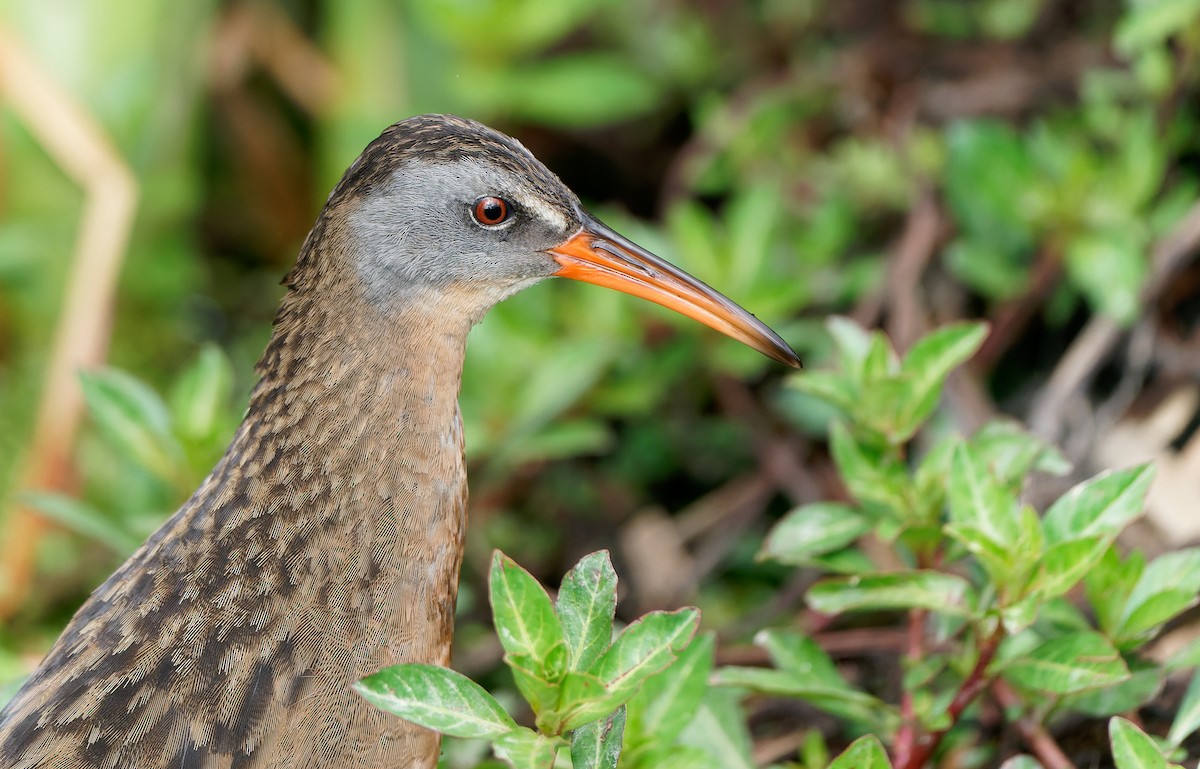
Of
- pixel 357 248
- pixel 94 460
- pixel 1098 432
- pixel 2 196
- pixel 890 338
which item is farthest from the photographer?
pixel 2 196

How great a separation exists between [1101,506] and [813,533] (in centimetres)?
42

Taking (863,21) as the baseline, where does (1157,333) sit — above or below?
below

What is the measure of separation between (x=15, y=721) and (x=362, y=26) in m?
2.61

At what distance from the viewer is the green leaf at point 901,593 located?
1927 mm

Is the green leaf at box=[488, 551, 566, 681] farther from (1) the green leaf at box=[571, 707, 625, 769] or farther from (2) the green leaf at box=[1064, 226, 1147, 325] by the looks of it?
(2) the green leaf at box=[1064, 226, 1147, 325]

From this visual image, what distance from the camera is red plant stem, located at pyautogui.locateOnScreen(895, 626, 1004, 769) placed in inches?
75.5

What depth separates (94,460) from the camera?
3.42m

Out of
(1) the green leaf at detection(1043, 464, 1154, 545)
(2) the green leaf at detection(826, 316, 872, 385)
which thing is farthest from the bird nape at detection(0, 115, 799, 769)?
(1) the green leaf at detection(1043, 464, 1154, 545)

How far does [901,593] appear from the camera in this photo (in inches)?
76.8

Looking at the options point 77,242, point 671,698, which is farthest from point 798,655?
point 77,242

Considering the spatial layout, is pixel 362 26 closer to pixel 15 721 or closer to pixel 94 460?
pixel 94 460

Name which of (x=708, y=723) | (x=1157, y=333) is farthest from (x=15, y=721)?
(x=1157, y=333)

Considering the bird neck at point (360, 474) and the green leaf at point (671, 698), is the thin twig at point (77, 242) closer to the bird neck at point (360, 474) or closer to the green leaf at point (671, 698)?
the bird neck at point (360, 474)

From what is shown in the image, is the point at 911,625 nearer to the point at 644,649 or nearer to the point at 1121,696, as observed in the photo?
the point at 1121,696
